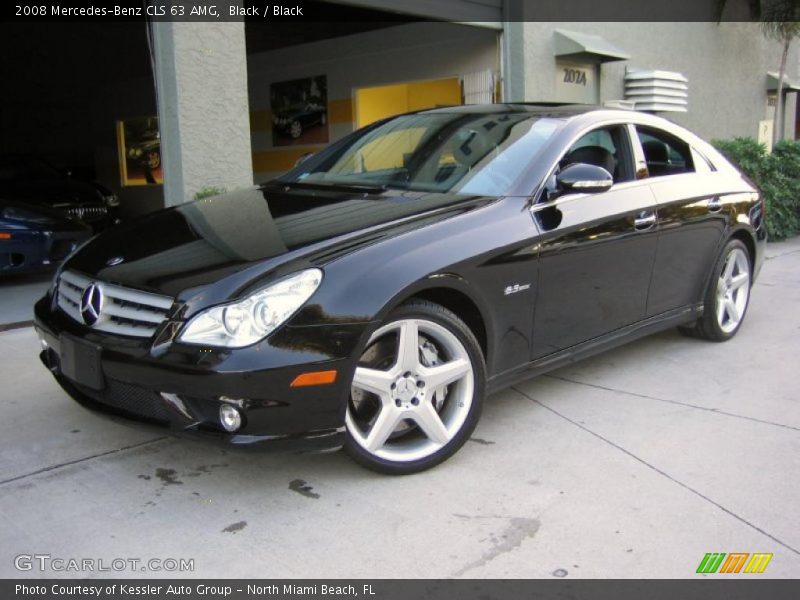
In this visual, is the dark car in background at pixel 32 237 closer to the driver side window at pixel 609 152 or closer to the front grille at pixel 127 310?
the front grille at pixel 127 310

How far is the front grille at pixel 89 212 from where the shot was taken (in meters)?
11.1

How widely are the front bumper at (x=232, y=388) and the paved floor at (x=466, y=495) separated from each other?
1.13ft

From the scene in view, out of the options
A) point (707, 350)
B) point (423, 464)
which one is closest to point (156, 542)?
point (423, 464)

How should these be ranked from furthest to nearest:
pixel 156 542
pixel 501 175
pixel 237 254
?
1. pixel 501 175
2. pixel 237 254
3. pixel 156 542

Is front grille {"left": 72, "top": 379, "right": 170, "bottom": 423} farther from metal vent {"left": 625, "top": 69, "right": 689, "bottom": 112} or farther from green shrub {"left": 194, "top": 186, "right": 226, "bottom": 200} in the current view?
metal vent {"left": 625, "top": 69, "right": 689, "bottom": 112}

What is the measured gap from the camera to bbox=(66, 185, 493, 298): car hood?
3.07m

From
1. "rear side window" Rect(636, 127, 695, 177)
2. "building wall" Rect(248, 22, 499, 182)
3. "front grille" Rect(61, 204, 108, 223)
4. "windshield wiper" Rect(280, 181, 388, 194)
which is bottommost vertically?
"front grille" Rect(61, 204, 108, 223)

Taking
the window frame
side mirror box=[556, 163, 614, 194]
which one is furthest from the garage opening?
side mirror box=[556, 163, 614, 194]

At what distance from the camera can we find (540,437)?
3818mm

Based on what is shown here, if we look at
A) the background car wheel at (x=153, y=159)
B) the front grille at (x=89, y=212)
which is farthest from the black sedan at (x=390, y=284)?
the background car wheel at (x=153, y=159)

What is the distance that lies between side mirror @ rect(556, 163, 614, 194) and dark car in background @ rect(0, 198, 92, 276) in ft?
18.1

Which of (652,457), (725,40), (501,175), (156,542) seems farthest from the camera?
(725,40)

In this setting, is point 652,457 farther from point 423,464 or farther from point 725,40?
point 725,40

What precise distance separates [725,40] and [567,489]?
12624 millimetres
